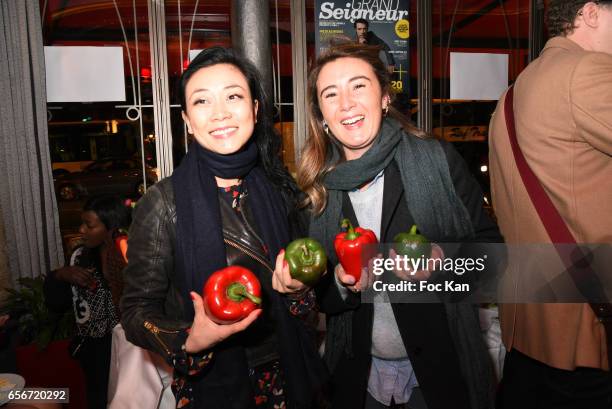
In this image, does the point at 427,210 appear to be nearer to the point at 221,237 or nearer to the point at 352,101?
the point at 352,101

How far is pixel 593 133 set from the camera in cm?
154

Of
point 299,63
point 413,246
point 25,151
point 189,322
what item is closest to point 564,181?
point 413,246

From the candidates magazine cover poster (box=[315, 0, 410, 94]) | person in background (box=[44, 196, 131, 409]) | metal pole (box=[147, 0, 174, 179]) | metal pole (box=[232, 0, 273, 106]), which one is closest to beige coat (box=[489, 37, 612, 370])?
person in background (box=[44, 196, 131, 409])

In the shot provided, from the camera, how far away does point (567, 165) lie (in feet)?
5.30

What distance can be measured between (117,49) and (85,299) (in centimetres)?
228

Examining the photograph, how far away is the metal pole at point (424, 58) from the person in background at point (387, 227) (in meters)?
3.05

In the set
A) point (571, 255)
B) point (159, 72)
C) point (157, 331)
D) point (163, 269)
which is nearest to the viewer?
point (157, 331)

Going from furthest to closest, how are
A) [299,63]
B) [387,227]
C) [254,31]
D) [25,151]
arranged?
[299,63]
[254,31]
[25,151]
[387,227]

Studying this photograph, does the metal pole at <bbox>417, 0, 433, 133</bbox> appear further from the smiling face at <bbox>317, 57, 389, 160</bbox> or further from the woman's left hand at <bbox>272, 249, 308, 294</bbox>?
the woman's left hand at <bbox>272, 249, 308, 294</bbox>

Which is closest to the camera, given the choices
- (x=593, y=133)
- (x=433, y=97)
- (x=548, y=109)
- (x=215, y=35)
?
(x=593, y=133)

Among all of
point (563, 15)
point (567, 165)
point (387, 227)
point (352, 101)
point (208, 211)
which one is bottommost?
point (387, 227)

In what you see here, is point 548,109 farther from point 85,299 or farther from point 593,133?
point 85,299

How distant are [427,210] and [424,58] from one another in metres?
3.41

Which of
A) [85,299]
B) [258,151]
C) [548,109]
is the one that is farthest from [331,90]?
[85,299]
